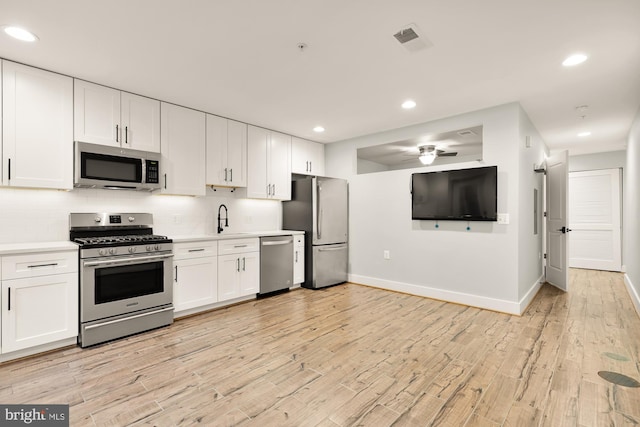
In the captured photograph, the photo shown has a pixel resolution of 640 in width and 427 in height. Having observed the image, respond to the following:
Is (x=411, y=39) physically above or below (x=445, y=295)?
above

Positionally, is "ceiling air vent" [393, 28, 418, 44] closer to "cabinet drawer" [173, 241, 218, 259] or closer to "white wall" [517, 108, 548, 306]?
"white wall" [517, 108, 548, 306]

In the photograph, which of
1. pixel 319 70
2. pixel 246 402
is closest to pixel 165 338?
pixel 246 402

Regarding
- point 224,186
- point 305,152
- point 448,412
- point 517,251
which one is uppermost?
point 305,152

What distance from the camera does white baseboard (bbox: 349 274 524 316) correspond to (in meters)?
3.77

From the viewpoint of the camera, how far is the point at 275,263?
4.55m

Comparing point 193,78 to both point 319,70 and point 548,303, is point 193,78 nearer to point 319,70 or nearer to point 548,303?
point 319,70

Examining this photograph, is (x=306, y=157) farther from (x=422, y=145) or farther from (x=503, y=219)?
(x=503, y=219)

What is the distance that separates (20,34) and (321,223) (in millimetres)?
3825

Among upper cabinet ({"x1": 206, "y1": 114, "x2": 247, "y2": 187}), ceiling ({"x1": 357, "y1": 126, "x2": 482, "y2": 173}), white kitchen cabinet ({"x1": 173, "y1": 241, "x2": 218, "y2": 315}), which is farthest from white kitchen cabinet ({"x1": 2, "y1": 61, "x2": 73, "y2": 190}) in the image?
ceiling ({"x1": 357, "y1": 126, "x2": 482, "y2": 173})

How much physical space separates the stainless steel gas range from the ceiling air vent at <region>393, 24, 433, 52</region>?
9.70 feet

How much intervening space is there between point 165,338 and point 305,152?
3.60 meters

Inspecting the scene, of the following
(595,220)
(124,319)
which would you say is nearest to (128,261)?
(124,319)

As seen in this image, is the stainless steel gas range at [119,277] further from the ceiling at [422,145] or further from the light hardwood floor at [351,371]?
the ceiling at [422,145]

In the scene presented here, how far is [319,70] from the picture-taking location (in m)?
2.91
